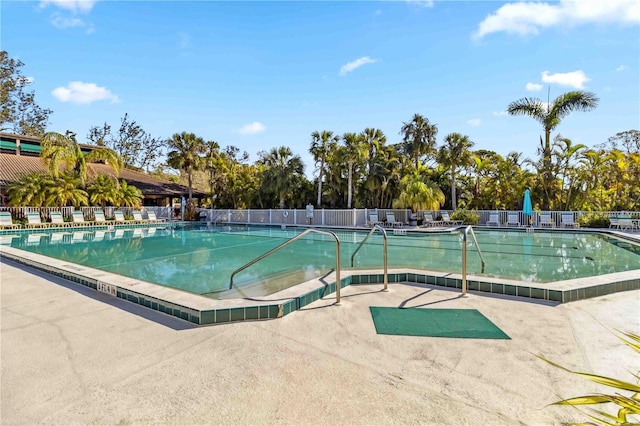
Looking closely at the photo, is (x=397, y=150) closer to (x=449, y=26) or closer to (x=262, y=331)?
(x=449, y=26)

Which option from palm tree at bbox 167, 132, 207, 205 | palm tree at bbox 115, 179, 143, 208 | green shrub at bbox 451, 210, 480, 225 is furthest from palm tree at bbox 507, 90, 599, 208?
palm tree at bbox 115, 179, 143, 208

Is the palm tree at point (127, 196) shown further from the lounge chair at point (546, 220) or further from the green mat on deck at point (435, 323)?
Answer: the lounge chair at point (546, 220)

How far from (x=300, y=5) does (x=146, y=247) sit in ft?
31.2

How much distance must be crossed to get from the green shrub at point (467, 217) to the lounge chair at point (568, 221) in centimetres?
370

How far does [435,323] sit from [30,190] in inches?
928

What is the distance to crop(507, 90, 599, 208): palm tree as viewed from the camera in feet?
60.0

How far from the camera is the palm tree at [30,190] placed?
1891cm

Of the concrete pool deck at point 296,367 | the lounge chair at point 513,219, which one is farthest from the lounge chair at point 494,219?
the concrete pool deck at point 296,367

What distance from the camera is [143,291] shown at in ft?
14.0

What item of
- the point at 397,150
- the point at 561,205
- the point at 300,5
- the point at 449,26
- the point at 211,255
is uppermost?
the point at 300,5

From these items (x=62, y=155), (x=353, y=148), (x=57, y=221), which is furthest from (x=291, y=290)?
(x=62, y=155)

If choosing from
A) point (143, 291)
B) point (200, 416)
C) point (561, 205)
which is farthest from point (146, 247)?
point (561, 205)

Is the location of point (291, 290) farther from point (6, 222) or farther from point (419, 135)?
point (6, 222)

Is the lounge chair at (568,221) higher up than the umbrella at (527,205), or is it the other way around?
the umbrella at (527,205)
